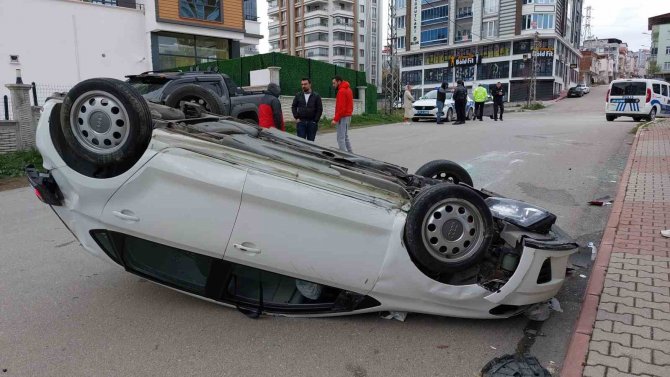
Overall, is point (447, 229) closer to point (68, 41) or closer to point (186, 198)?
point (186, 198)

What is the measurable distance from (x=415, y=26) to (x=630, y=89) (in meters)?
59.2

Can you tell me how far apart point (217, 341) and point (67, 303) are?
136 centimetres

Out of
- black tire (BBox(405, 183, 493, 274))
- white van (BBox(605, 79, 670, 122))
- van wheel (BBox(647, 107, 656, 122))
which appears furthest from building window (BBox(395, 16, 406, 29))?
black tire (BBox(405, 183, 493, 274))

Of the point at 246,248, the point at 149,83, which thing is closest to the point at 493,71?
the point at 149,83

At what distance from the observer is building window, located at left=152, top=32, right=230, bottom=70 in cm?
2738

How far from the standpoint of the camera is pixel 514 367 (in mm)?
2797

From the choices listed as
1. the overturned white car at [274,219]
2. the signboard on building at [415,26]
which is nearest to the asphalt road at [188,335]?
the overturned white car at [274,219]

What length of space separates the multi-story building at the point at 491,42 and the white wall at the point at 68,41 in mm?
44518

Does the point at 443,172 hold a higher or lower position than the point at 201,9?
lower

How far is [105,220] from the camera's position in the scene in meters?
3.13

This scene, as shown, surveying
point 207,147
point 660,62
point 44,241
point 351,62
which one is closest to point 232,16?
point 44,241

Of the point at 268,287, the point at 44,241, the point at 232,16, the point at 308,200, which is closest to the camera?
the point at 308,200

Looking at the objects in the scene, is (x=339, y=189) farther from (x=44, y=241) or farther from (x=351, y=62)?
(x=351, y=62)

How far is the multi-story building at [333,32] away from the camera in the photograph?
90562mm
